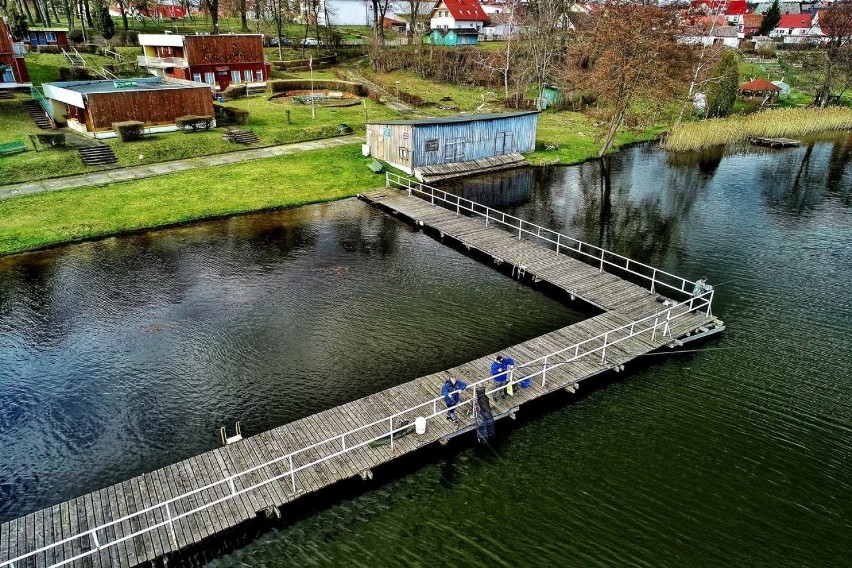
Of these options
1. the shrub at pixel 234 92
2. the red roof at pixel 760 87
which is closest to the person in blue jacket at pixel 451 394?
the shrub at pixel 234 92

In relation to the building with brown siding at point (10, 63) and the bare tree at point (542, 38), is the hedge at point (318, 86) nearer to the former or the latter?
the bare tree at point (542, 38)

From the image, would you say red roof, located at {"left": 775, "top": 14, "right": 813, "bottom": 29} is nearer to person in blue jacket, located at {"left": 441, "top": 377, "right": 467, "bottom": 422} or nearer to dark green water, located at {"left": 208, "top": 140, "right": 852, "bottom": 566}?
dark green water, located at {"left": 208, "top": 140, "right": 852, "bottom": 566}

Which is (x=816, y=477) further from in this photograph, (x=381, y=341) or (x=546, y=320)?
(x=381, y=341)

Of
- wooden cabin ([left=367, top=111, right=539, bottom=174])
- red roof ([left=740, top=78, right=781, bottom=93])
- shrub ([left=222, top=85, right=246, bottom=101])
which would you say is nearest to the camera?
wooden cabin ([left=367, top=111, right=539, bottom=174])

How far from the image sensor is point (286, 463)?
21188 mm

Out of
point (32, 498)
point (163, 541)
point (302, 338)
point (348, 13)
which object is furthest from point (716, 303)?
point (348, 13)

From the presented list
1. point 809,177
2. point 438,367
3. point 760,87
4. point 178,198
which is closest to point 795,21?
point 760,87

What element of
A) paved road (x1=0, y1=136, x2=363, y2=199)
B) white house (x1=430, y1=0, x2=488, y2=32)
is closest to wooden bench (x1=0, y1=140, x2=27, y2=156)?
paved road (x1=0, y1=136, x2=363, y2=199)

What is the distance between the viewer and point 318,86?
9069 centimetres

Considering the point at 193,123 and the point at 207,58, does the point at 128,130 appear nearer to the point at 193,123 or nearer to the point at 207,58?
the point at 193,123

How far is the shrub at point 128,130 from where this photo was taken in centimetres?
5884

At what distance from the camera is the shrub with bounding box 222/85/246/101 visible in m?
80.3

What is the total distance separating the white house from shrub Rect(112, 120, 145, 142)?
277 ft

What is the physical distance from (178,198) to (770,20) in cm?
15785
